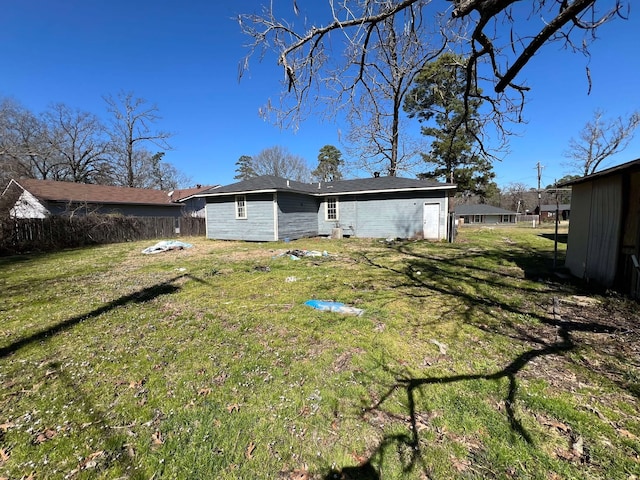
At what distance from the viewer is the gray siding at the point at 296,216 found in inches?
550

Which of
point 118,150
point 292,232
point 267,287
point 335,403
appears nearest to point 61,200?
point 118,150

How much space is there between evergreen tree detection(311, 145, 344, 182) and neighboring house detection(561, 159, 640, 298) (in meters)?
33.8

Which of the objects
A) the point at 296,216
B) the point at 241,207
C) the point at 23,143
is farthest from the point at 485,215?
the point at 23,143

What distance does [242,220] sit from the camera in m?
14.8

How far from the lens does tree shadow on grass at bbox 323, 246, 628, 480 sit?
6.29 ft

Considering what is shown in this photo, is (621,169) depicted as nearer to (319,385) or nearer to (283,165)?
(319,385)

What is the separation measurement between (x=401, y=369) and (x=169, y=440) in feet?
6.82

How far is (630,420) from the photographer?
2211 mm

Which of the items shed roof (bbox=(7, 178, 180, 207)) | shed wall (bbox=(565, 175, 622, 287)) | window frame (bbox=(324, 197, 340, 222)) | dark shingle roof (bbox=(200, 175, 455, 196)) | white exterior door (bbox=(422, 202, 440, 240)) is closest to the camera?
shed wall (bbox=(565, 175, 622, 287))

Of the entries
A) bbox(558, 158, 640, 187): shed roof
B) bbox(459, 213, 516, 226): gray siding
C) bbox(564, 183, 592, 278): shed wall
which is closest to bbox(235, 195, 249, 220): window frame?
bbox(564, 183, 592, 278): shed wall

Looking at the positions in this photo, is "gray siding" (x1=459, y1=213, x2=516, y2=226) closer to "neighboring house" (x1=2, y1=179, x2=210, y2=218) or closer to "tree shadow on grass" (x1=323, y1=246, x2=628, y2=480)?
"tree shadow on grass" (x1=323, y1=246, x2=628, y2=480)

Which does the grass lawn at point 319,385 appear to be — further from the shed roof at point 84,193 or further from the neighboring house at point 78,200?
the shed roof at point 84,193

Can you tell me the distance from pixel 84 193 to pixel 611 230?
26.0 metres

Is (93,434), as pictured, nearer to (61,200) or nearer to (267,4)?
(267,4)
